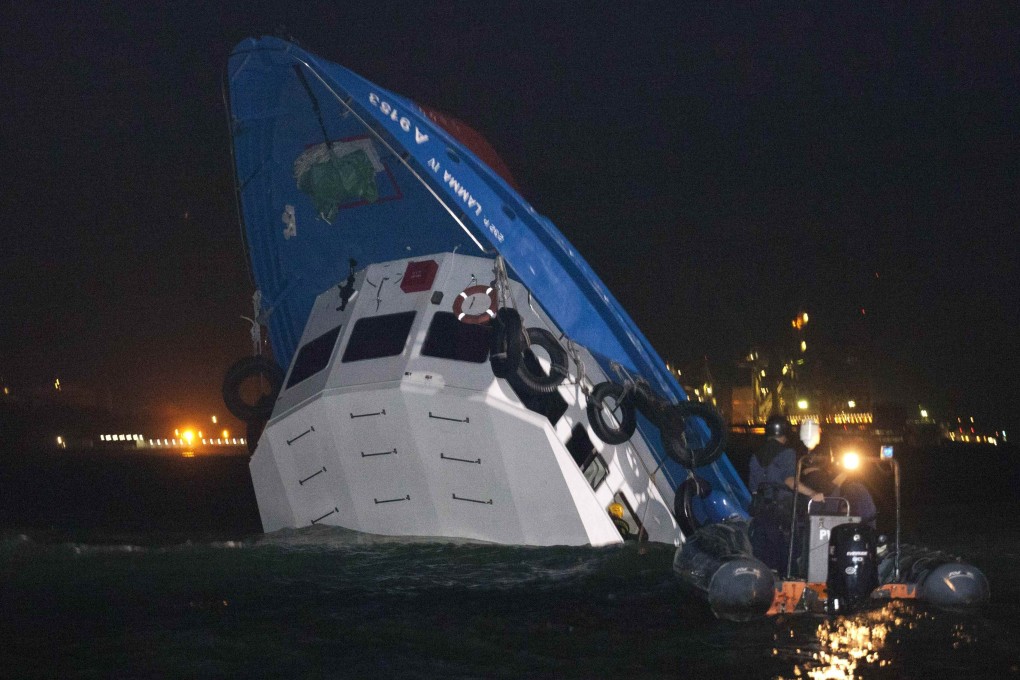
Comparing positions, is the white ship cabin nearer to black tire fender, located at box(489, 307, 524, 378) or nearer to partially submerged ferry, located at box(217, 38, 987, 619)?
partially submerged ferry, located at box(217, 38, 987, 619)

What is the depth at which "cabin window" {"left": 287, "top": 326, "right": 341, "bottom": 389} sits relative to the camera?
13.9 metres

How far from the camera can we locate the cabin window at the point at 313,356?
1395cm

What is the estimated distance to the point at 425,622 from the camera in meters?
→ 9.73

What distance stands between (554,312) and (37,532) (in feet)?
31.5

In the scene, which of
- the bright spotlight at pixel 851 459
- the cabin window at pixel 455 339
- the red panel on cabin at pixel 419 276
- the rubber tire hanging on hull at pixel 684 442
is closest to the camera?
the bright spotlight at pixel 851 459

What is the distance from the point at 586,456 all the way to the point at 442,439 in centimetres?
192

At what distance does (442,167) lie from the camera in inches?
520

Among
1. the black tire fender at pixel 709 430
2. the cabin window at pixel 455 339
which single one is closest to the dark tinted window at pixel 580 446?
the black tire fender at pixel 709 430

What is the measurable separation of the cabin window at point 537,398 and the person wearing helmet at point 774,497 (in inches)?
128

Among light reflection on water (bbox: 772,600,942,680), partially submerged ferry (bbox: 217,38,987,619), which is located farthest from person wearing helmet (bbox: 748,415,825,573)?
partially submerged ferry (bbox: 217,38,987,619)

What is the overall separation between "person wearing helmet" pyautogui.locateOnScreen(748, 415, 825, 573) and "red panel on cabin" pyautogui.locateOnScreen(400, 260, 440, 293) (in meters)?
5.23

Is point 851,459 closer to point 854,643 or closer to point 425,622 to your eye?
point 854,643

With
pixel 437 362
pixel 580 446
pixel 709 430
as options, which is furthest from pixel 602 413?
pixel 437 362

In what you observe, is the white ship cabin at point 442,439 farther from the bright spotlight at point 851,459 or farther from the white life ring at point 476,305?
the bright spotlight at point 851,459
